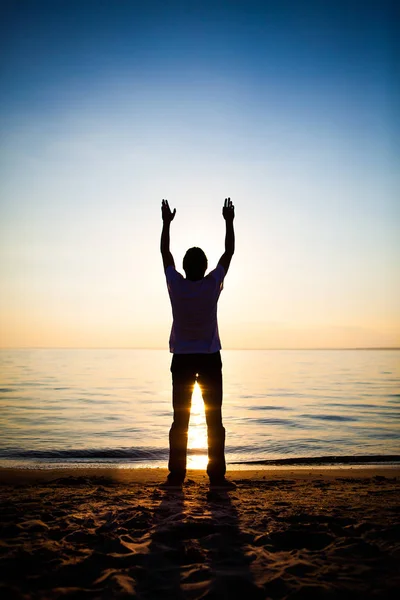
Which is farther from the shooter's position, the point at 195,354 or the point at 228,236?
the point at 228,236

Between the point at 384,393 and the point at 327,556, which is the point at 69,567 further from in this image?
the point at 384,393

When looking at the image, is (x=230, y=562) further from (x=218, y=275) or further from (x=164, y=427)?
(x=164, y=427)

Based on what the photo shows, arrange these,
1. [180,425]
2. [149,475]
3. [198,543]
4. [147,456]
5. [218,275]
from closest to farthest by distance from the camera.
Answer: [198,543]
[180,425]
[218,275]
[149,475]
[147,456]

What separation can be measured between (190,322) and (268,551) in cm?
261

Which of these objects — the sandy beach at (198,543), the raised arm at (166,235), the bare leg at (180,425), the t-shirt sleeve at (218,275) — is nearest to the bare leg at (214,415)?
the bare leg at (180,425)

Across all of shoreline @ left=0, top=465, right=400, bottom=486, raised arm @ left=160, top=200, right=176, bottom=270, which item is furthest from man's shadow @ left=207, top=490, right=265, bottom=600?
raised arm @ left=160, top=200, right=176, bottom=270

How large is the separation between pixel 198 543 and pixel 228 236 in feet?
11.1

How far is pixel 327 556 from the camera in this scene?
303cm

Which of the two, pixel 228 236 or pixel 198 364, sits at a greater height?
pixel 228 236

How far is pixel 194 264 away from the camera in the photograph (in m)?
5.33

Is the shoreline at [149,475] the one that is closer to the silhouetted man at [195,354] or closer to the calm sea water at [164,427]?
the silhouetted man at [195,354]

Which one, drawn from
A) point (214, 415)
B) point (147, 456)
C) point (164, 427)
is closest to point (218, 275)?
point (214, 415)

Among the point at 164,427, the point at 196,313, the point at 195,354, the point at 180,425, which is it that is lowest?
the point at 164,427

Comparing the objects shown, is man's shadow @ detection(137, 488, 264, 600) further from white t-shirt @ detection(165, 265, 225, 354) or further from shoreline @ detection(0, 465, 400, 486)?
shoreline @ detection(0, 465, 400, 486)
